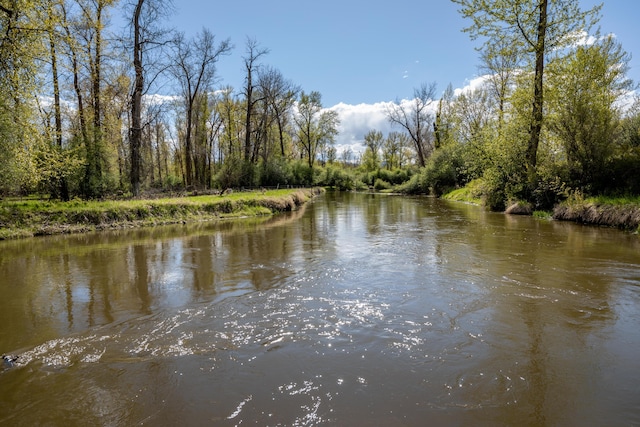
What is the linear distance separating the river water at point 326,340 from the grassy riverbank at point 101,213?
528 cm

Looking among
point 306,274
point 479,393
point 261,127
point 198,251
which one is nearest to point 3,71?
point 198,251

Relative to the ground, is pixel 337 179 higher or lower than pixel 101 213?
higher

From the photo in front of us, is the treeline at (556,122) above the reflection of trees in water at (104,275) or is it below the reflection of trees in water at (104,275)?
above

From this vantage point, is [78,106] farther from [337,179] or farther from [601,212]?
[337,179]

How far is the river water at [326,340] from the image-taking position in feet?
10.0

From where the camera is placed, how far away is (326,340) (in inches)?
169

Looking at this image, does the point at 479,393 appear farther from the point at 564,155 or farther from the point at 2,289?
the point at 564,155

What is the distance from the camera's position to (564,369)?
11.8 ft

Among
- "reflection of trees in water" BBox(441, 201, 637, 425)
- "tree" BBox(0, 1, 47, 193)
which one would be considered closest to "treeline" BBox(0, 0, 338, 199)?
"tree" BBox(0, 1, 47, 193)

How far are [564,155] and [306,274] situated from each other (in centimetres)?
1455

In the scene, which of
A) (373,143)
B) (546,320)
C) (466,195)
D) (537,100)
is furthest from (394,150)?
(546,320)

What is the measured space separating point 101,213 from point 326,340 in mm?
13673

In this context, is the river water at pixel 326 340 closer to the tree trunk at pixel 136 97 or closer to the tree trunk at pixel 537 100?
the tree trunk at pixel 537 100

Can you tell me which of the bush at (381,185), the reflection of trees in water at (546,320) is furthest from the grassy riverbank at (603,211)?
the bush at (381,185)
